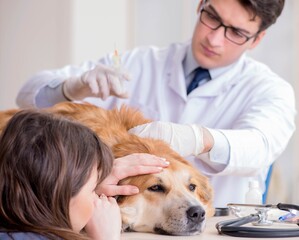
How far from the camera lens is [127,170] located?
4.61 feet

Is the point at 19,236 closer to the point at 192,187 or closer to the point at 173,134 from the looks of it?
the point at 192,187

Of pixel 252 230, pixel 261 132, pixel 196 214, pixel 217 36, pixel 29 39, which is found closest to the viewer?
pixel 252 230

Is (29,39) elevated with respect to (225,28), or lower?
lower

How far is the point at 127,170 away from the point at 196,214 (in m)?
0.18

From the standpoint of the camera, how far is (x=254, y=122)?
1941 millimetres

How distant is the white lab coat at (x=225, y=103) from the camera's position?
1908 millimetres

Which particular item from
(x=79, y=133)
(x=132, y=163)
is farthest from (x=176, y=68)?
(x=79, y=133)

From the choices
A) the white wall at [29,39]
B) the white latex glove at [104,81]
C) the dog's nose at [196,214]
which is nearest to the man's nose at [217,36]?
the white latex glove at [104,81]

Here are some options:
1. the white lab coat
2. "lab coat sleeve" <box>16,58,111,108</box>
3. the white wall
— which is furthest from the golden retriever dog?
the white wall

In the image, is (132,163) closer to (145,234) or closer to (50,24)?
(145,234)

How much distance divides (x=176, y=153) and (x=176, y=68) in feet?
2.41

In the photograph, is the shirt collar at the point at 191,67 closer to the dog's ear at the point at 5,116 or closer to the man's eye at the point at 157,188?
the dog's ear at the point at 5,116

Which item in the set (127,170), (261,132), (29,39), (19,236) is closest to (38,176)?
(19,236)

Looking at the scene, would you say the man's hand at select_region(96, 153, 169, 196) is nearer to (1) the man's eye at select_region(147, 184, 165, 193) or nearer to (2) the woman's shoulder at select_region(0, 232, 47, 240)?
(1) the man's eye at select_region(147, 184, 165, 193)
